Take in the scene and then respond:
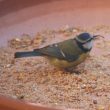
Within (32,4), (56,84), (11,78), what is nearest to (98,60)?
(56,84)

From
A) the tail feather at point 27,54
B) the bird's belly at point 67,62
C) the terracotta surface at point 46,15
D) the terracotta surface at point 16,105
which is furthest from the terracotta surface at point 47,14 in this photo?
the terracotta surface at point 16,105

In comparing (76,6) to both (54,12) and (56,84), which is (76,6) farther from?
(56,84)

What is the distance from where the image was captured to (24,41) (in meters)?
2.30

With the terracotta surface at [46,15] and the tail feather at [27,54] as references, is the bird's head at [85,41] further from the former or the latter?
the terracotta surface at [46,15]

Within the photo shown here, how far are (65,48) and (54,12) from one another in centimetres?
61

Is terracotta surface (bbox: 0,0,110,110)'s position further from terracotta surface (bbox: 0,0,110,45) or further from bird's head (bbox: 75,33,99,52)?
bird's head (bbox: 75,33,99,52)

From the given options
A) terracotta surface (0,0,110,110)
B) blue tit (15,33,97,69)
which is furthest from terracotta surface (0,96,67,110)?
terracotta surface (0,0,110,110)

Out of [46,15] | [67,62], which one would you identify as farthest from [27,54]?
[46,15]

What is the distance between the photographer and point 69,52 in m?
1.93

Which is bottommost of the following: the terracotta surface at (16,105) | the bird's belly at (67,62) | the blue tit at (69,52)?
the terracotta surface at (16,105)

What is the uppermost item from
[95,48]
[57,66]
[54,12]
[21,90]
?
[54,12]

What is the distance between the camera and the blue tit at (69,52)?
1.92 metres

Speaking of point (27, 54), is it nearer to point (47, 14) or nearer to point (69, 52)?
point (69, 52)

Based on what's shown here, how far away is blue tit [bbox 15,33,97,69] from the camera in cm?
192
